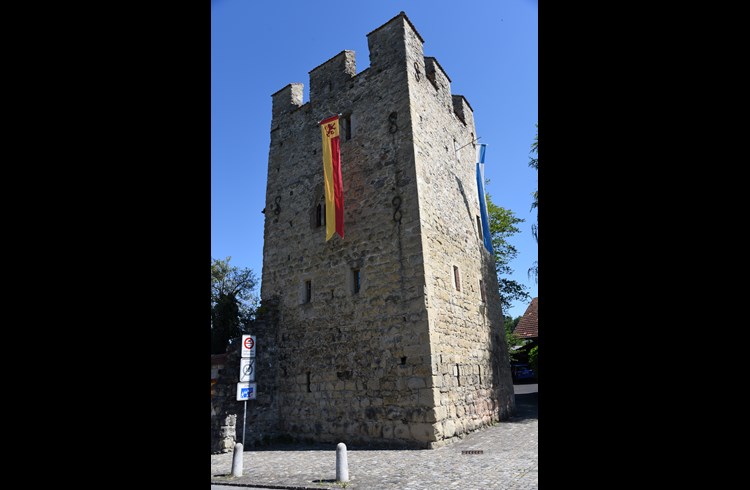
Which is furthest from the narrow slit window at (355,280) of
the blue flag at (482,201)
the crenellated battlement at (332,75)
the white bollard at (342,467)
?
the crenellated battlement at (332,75)

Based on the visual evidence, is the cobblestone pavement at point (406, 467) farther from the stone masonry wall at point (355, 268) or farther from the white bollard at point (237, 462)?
the stone masonry wall at point (355, 268)

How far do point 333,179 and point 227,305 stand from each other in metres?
20.2

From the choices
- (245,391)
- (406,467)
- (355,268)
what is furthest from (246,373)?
(406,467)

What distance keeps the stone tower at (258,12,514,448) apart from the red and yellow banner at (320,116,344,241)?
0.44 m

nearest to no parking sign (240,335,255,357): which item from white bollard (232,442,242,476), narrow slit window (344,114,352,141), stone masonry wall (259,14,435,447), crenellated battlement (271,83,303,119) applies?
stone masonry wall (259,14,435,447)

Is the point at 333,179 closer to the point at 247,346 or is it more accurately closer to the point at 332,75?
the point at 332,75

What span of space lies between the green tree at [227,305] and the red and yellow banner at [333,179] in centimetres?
1259

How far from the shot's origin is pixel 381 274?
11164mm

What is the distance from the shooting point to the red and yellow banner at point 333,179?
1199 cm
